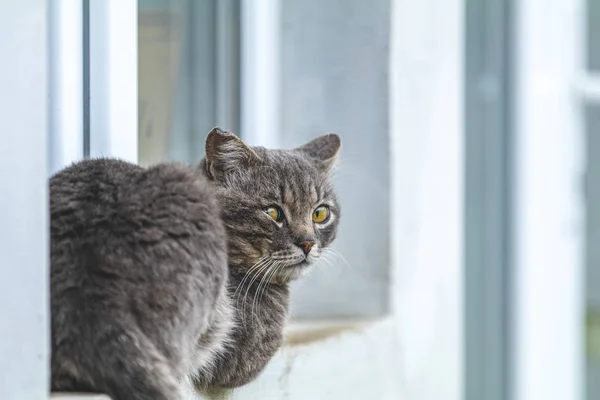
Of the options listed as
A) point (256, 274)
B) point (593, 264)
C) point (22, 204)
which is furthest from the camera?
point (593, 264)

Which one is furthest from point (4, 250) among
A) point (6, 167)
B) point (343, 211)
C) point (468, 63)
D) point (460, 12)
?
point (468, 63)

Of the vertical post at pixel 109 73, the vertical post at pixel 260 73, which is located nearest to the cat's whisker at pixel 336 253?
the vertical post at pixel 260 73

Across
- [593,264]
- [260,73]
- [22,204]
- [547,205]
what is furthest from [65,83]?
[593,264]

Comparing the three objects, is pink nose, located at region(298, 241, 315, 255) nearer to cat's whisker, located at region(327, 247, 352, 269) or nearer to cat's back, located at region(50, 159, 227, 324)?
cat's whisker, located at region(327, 247, 352, 269)

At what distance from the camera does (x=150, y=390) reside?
1664 mm

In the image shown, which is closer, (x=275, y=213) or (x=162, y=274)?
(x=162, y=274)

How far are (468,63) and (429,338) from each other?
4.70ft

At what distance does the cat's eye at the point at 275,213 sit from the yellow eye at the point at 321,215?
0.13 metres

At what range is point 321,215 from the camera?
8.11ft

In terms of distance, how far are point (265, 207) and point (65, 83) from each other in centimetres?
52

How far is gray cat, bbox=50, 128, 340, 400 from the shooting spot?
5.44 ft

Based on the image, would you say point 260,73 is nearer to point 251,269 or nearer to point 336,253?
point 336,253

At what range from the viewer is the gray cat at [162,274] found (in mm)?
1658

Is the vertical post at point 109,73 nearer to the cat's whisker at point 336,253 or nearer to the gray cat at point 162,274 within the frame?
the gray cat at point 162,274
